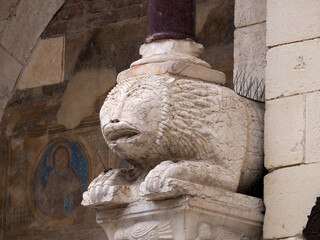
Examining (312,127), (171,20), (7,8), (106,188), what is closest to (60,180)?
(7,8)

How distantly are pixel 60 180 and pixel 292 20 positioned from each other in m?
7.14

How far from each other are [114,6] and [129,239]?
7072mm

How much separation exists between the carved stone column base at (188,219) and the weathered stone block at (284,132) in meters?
0.21

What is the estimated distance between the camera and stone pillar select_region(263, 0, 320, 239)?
14.5ft

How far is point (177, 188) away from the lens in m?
4.25

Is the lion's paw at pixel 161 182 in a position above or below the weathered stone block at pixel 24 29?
below

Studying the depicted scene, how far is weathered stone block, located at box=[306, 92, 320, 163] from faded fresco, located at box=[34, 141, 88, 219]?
689 cm

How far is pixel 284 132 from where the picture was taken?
14.9ft

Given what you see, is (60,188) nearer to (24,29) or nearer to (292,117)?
(24,29)

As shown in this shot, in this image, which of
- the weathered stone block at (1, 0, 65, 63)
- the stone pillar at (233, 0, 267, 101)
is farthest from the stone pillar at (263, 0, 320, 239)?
the weathered stone block at (1, 0, 65, 63)

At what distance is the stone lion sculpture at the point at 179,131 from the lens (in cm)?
444

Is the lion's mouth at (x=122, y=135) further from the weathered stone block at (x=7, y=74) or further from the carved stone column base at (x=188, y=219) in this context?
the weathered stone block at (x=7, y=74)

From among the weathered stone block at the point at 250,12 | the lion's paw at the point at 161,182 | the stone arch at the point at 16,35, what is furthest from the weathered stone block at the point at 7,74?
the lion's paw at the point at 161,182

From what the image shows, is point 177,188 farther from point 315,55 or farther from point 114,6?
point 114,6
